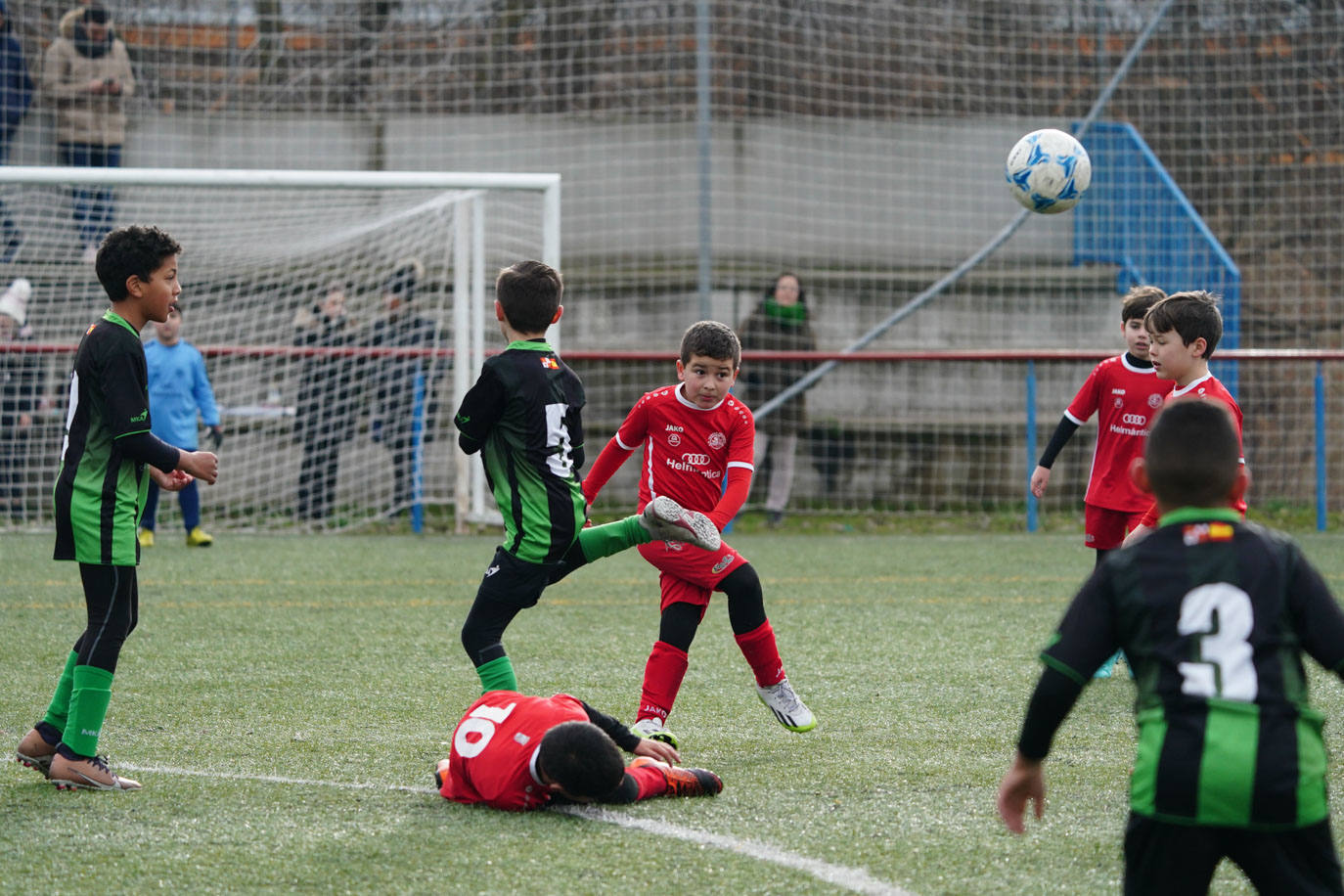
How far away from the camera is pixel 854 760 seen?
408 centimetres

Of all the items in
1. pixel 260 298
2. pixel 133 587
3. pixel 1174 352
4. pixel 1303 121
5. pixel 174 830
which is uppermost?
pixel 1303 121

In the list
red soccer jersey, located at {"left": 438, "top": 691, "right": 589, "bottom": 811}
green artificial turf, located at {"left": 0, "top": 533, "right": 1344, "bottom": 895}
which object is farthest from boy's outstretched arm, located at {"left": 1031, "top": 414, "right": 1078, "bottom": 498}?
red soccer jersey, located at {"left": 438, "top": 691, "right": 589, "bottom": 811}

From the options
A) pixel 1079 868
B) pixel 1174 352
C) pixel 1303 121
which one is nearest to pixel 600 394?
pixel 1303 121

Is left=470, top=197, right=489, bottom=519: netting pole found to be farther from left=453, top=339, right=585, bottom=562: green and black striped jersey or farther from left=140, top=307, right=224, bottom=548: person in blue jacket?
left=453, top=339, right=585, bottom=562: green and black striped jersey

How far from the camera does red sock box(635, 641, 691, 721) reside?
170 inches

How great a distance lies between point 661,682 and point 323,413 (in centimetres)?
702

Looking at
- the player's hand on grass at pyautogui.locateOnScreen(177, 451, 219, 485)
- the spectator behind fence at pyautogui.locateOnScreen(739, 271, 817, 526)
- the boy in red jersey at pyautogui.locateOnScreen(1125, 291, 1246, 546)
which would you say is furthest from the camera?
the spectator behind fence at pyautogui.locateOnScreen(739, 271, 817, 526)

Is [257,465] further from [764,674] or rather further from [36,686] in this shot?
[764,674]

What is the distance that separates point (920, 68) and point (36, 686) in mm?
9962

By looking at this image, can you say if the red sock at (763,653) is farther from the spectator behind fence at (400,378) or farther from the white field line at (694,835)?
the spectator behind fence at (400,378)

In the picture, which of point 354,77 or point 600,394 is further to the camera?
point 354,77

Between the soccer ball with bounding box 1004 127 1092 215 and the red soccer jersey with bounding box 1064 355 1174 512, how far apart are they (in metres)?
1.06

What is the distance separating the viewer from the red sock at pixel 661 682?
14.1ft

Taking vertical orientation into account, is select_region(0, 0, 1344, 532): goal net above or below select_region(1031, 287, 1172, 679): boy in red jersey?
above
